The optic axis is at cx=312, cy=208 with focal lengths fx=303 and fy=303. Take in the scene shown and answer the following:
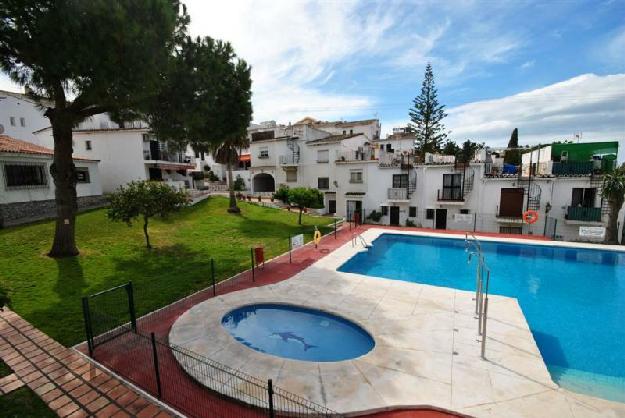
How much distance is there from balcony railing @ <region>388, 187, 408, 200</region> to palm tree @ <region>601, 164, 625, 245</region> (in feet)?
47.6

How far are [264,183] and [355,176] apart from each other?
1727 cm

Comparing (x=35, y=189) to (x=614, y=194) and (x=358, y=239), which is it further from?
(x=614, y=194)

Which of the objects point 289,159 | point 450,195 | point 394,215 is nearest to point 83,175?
point 289,159

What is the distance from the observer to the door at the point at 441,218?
2930 centimetres

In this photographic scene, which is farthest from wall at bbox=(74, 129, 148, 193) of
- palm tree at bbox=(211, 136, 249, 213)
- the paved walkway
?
the paved walkway

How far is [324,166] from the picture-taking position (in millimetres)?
37156

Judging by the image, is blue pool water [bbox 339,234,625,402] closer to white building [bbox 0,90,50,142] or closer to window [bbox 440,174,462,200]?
window [bbox 440,174,462,200]

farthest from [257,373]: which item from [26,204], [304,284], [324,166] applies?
[324,166]

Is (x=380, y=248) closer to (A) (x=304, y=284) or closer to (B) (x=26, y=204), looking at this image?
(A) (x=304, y=284)

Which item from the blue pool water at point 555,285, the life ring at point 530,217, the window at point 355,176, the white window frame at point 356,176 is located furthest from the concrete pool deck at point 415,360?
the window at point 355,176

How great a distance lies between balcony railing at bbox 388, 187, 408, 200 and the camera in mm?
30031

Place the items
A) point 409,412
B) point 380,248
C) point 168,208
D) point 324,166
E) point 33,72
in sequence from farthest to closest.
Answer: point 324,166 → point 380,248 → point 168,208 → point 33,72 → point 409,412

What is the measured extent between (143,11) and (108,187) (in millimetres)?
27069

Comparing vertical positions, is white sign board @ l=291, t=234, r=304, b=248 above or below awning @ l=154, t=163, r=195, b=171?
below
